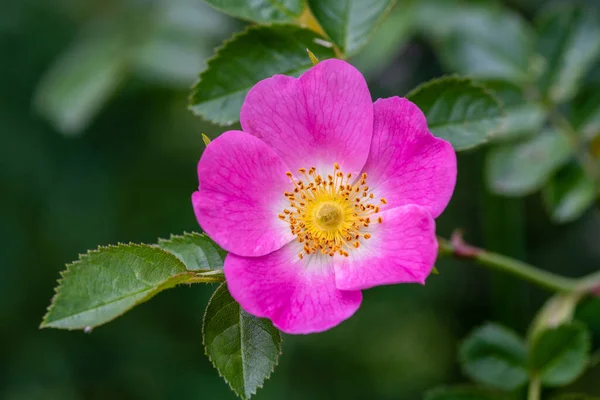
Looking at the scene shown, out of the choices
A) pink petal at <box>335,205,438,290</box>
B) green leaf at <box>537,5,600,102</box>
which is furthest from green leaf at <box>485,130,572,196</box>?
pink petal at <box>335,205,438,290</box>

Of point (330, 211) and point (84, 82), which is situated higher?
point (330, 211)

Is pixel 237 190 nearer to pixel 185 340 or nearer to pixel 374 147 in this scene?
pixel 374 147

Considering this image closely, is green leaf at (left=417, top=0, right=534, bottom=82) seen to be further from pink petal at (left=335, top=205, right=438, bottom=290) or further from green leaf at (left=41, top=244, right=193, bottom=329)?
green leaf at (left=41, top=244, right=193, bottom=329)

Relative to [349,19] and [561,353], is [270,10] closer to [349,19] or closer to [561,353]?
[349,19]

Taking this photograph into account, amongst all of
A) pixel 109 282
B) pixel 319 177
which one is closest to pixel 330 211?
pixel 319 177

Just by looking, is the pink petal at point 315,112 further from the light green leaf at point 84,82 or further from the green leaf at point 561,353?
the light green leaf at point 84,82

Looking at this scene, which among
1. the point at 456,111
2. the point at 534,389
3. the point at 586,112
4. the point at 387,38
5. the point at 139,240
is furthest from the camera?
the point at 139,240
